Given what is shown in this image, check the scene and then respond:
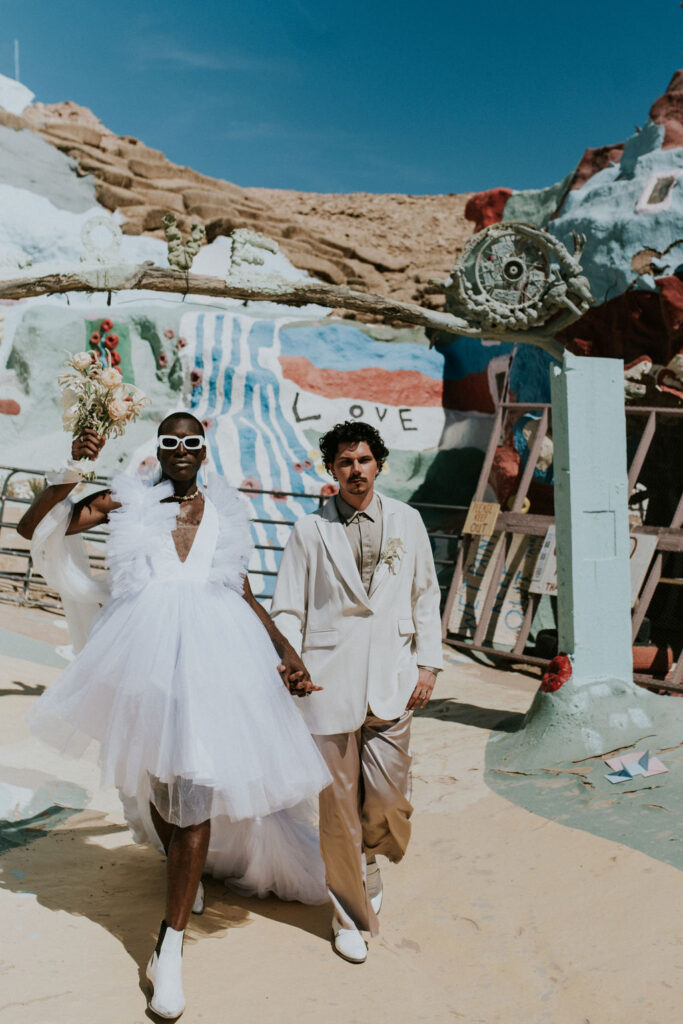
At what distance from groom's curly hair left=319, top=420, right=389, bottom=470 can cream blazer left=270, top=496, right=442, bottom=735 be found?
22 cm

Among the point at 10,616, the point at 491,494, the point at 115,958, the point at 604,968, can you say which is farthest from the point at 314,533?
the point at 491,494

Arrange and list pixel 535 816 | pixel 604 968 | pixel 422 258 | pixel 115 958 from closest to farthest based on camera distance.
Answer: pixel 115 958
pixel 604 968
pixel 535 816
pixel 422 258

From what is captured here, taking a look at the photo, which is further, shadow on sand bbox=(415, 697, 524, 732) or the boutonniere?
shadow on sand bbox=(415, 697, 524, 732)

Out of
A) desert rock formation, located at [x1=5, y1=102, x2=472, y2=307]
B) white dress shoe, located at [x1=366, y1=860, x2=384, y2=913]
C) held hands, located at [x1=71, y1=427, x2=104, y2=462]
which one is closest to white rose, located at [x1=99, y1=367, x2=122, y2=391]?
held hands, located at [x1=71, y1=427, x2=104, y2=462]

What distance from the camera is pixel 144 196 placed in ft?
66.4

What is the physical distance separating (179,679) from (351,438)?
1.07 m

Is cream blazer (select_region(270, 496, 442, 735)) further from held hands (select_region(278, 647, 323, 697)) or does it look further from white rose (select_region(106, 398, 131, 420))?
white rose (select_region(106, 398, 131, 420))

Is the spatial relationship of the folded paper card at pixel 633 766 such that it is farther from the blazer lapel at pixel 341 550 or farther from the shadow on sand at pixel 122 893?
the blazer lapel at pixel 341 550

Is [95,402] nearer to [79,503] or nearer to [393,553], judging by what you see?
[79,503]

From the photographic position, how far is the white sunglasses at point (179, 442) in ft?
9.07

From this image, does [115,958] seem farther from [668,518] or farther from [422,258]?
[422,258]

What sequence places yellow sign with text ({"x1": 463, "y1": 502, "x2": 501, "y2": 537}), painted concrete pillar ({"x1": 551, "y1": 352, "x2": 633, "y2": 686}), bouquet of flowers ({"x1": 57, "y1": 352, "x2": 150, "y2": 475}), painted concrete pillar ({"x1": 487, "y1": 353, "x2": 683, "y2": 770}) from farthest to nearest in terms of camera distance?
yellow sign with text ({"x1": 463, "y1": 502, "x2": 501, "y2": 537}) → painted concrete pillar ({"x1": 551, "y1": 352, "x2": 633, "y2": 686}) → painted concrete pillar ({"x1": 487, "y1": 353, "x2": 683, "y2": 770}) → bouquet of flowers ({"x1": 57, "y1": 352, "x2": 150, "y2": 475})

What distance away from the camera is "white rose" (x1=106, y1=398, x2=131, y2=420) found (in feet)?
9.66

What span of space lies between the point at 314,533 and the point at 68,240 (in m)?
16.7
